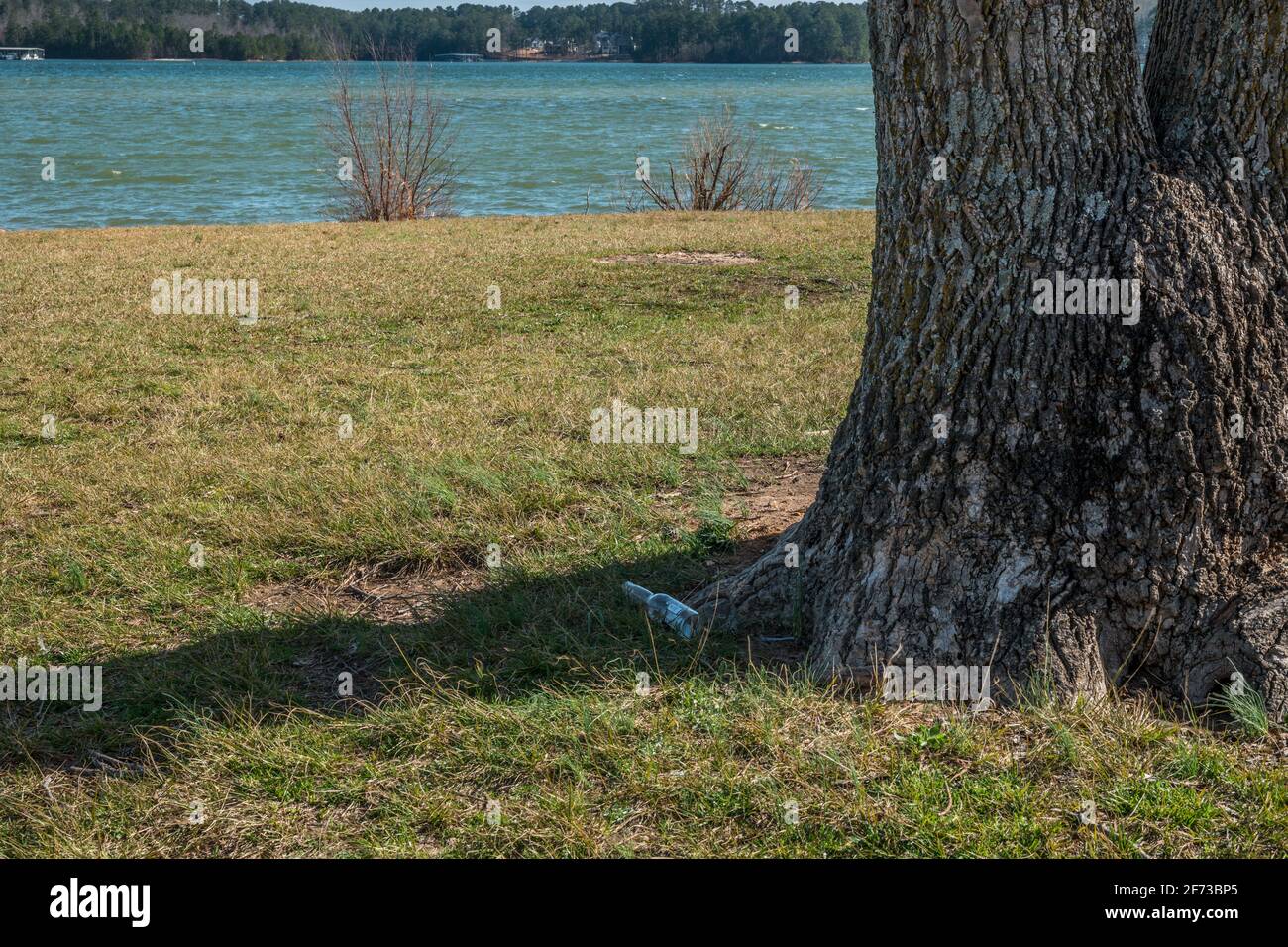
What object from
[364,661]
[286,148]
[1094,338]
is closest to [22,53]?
[286,148]

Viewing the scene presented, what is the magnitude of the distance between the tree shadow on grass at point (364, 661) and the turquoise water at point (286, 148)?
20499mm

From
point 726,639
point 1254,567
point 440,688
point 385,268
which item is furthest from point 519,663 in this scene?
point 385,268

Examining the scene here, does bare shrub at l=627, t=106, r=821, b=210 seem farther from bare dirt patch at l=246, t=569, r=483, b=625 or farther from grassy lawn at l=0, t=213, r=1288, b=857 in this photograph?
bare dirt patch at l=246, t=569, r=483, b=625

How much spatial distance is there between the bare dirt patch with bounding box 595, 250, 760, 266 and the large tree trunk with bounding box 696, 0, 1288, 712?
9.08m

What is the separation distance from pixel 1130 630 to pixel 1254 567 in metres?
0.38

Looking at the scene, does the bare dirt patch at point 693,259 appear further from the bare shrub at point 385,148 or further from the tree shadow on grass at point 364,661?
the tree shadow on grass at point 364,661

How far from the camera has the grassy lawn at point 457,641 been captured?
9.65 ft

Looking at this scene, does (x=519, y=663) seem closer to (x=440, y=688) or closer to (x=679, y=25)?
(x=440, y=688)

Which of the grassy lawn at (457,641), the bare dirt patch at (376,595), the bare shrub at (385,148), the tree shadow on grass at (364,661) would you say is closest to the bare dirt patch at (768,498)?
the grassy lawn at (457,641)

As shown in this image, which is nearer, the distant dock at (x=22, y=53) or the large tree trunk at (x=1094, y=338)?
the large tree trunk at (x=1094, y=338)

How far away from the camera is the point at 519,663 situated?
3764mm

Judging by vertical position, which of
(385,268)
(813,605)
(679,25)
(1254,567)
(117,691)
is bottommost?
(117,691)

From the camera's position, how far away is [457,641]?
157 inches

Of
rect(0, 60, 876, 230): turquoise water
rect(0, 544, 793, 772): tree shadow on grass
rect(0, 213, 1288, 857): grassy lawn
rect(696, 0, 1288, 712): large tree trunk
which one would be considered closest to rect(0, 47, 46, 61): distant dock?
rect(0, 60, 876, 230): turquoise water
